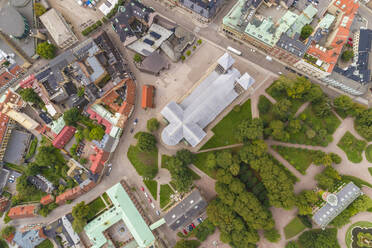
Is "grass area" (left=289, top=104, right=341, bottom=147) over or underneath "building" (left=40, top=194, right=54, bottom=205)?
underneath

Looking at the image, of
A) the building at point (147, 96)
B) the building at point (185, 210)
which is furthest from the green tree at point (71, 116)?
the building at point (185, 210)

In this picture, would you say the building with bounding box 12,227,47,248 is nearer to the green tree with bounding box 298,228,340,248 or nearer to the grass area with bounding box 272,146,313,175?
the green tree with bounding box 298,228,340,248

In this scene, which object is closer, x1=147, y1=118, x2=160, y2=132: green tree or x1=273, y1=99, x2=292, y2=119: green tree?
x1=273, y1=99, x2=292, y2=119: green tree

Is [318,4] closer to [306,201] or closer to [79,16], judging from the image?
[306,201]

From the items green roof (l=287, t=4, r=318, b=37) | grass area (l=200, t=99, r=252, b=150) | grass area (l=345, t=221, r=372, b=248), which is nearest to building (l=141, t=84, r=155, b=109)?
grass area (l=200, t=99, r=252, b=150)

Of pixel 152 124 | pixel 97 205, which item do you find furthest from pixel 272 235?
pixel 97 205

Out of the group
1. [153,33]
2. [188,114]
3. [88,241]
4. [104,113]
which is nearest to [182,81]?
[188,114]
